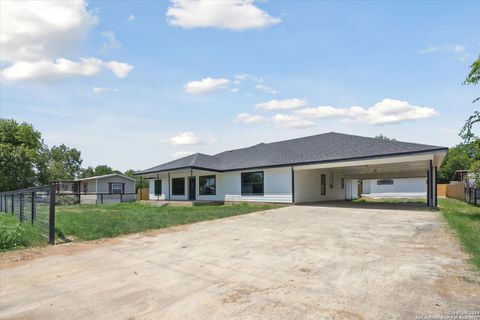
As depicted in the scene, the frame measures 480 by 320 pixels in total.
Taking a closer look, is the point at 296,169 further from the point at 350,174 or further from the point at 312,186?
the point at 350,174

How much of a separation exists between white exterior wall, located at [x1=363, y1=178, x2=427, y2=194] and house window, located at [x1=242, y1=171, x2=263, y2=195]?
76.7 ft

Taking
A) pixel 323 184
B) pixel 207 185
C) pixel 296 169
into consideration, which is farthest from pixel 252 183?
pixel 323 184

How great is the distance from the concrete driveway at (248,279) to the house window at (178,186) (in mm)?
17858

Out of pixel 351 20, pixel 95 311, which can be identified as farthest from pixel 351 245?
pixel 351 20

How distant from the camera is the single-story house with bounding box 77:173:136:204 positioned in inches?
1236

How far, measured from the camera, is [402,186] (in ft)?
124

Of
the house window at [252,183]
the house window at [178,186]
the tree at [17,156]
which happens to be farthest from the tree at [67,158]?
the house window at [252,183]

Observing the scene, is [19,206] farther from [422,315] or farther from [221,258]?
[422,315]

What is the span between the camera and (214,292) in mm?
4469

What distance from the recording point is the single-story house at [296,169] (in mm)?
16391

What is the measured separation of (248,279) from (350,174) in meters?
24.4

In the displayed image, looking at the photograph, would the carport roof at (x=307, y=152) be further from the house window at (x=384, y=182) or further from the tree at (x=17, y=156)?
the house window at (x=384, y=182)

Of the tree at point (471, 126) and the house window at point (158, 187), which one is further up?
the tree at point (471, 126)

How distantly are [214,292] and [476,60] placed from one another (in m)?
13.7
